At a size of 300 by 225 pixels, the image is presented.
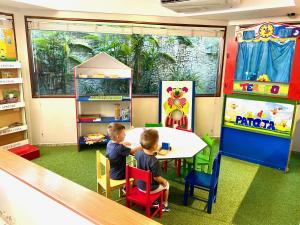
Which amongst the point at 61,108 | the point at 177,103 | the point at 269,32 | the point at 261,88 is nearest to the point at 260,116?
the point at 261,88

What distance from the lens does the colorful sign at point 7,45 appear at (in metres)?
3.70

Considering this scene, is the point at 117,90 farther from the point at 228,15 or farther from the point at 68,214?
the point at 68,214

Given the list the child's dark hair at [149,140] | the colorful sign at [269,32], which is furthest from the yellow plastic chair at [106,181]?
the colorful sign at [269,32]

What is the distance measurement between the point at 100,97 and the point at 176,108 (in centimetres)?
143

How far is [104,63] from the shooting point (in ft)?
14.2

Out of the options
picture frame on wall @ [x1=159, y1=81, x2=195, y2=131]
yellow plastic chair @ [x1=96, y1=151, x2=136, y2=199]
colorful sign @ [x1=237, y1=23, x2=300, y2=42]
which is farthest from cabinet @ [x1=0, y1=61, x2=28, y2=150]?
colorful sign @ [x1=237, y1=23, x2=300, y2=42]

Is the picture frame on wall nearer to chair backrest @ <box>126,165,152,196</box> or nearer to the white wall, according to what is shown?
the white wall

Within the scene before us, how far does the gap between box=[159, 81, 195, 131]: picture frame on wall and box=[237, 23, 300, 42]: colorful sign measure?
124 cm

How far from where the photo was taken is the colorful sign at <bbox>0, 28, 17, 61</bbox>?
3699 millimetres

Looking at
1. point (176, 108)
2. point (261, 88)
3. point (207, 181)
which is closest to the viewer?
point (207, 181)

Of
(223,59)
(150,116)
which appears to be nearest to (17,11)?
(150,116)

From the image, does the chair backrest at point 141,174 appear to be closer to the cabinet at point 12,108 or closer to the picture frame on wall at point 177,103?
the picture frame on wall at point 177,103

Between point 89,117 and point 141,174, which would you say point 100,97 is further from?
point 141,174

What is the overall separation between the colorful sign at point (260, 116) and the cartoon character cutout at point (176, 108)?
2.63ft
